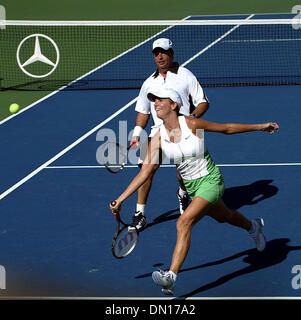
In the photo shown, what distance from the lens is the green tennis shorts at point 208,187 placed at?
25.6 ft

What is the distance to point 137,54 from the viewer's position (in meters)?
23.6

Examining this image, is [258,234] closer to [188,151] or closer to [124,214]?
[188,151]

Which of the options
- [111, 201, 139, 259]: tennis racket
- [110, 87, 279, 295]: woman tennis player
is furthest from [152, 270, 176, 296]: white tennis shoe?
[111, 201, 139, 259]: tennis racket

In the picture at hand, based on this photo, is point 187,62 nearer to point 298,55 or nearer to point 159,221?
point 298,55

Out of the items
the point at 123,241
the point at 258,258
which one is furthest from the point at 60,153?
the point at 123,241

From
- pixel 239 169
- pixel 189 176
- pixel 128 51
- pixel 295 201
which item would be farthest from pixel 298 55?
pixel 189 176

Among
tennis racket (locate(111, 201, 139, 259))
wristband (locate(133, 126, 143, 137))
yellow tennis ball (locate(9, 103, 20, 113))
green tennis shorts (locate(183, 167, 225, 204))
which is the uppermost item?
wristband (locate(133, 126, 143, 137))

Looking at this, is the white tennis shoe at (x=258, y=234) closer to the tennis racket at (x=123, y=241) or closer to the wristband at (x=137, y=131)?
the tennis racket at (x=123, y=241)

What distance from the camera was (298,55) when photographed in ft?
73.9

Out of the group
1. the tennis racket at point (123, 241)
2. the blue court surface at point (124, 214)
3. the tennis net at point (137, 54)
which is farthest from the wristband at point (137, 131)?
the tennis net at point (137, 54)

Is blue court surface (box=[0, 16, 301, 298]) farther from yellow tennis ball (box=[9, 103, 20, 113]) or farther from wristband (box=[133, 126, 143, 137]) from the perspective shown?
wristband (box=[133, 126, 143, 137])

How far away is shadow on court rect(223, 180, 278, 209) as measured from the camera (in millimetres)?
10812

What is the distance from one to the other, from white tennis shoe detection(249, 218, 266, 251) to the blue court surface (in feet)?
0.50

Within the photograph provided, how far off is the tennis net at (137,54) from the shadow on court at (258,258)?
937cm
